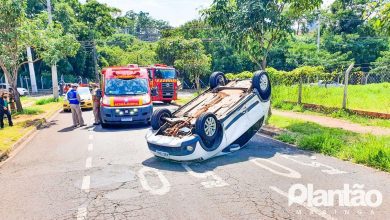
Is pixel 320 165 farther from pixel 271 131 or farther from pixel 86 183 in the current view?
pixel 86 183

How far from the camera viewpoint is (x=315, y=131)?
10.6 metres

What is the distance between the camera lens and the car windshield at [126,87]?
13.5 meters

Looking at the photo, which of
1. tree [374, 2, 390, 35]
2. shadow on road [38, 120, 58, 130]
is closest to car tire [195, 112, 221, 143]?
tree [374, 2, 390, 35]

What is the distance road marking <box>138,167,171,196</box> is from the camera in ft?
19.9

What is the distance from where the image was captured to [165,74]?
23.5 m

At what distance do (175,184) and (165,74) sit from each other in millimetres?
17584

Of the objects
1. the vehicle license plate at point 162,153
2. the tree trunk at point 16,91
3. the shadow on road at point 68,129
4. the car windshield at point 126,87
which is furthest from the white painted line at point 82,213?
the tree trunk at point 16,91

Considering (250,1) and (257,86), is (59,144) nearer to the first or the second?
(257,86)

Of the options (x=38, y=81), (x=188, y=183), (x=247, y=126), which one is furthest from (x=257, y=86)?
(x=38, y=81)

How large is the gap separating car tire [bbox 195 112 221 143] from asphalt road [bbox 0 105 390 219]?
622 millimetres

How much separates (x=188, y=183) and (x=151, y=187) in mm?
722

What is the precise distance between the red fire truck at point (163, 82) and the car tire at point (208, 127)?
50.7 ft

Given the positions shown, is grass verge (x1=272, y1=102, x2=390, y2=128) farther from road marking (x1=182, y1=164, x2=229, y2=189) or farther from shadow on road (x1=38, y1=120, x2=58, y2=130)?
shadow on road (x1=38, y1=120, x2=58, y2=130)

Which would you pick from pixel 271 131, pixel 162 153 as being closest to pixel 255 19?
pixel 271 131
